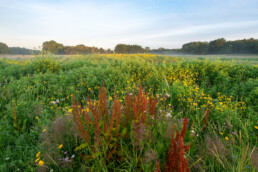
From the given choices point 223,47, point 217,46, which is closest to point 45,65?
point 223,47

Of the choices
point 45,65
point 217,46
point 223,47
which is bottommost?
point 45,65

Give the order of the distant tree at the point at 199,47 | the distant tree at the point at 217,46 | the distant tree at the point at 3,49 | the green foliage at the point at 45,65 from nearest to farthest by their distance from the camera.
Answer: the green foliage at the point at 45,65 → the distant tree at the point at 3,49 → the distant tree at the point at 217,46 → the distant tree at the point at 199,47

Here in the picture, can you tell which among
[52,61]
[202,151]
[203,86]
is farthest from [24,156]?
[52,61]

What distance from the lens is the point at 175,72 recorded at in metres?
6.40

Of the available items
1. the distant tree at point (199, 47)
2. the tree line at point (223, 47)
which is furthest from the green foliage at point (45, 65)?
the distant tree at point (199, 47)

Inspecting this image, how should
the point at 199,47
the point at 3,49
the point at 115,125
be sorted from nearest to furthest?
the point at 115,125 → the point at 3,49 → the point at 199,47

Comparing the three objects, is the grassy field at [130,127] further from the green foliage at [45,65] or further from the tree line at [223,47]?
the tree line at [223,47]

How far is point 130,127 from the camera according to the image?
1806mm

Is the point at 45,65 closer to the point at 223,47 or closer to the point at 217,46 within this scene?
the point at 223,47

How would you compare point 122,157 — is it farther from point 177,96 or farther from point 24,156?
point 177,96

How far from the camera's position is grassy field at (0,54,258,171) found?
1.52 metres

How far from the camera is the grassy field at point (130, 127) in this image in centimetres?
152

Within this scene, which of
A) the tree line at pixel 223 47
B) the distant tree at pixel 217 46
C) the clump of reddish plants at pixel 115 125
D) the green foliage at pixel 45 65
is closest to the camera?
the clump of reddish plants at pixel 115 125

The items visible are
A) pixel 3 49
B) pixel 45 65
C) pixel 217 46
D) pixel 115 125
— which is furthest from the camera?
pixel 217 46
